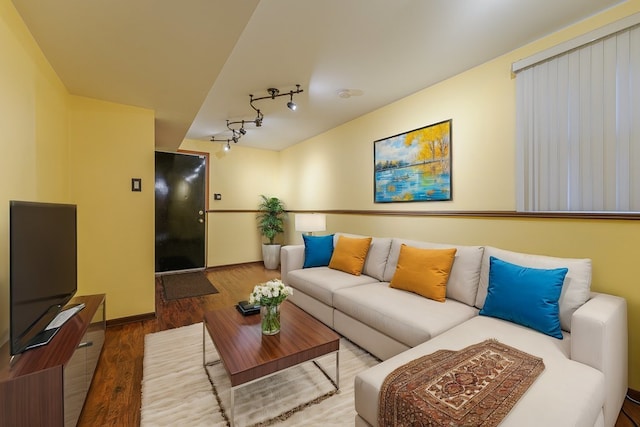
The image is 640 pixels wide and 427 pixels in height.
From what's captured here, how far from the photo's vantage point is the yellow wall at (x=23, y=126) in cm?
148

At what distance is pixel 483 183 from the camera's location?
243 centimetres

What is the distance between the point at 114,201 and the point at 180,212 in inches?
76.4

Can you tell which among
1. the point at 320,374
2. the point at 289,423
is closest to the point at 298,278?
the point at 320,374

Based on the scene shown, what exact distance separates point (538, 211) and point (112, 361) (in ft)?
11.1

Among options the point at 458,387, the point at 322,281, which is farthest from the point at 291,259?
the point at 458,387

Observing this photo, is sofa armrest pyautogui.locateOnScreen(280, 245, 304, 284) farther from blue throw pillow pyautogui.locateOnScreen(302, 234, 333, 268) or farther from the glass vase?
→ the glass vase

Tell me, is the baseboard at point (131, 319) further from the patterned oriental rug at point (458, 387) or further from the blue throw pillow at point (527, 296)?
the blue throw pillow at point (527, 296)

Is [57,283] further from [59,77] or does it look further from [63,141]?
[59,77]

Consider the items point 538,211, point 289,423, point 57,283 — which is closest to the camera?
point 289,423

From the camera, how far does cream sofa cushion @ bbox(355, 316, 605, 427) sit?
3.27 feet

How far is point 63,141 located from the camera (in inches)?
96.6

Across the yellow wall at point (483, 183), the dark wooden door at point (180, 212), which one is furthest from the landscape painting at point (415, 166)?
the dark wooden door at point (180, 212)

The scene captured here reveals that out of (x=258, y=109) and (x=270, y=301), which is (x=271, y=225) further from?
(x=270, y=301)

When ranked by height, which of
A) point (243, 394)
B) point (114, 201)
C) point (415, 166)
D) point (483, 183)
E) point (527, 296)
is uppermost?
point (415, 166)
